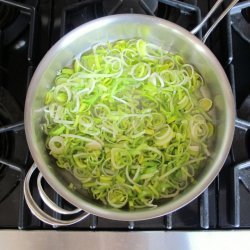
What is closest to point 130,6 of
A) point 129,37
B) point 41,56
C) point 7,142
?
point 129,37

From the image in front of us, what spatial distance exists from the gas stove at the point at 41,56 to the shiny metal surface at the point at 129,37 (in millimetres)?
39

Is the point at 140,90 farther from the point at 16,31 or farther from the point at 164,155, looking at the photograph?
the point at 16,31

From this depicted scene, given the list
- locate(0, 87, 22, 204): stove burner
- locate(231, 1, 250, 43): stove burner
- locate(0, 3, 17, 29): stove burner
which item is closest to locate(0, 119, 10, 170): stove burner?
locate(0, 87, 22, 204): stove burner

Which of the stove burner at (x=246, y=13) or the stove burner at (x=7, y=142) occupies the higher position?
the stove burner at (x=246, y=13)

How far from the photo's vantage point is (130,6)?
91 centimetres

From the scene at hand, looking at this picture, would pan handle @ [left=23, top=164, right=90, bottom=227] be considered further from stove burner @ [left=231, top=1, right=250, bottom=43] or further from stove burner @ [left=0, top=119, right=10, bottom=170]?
stove burner @ [left=231, top=1, right=250, bottom=43]

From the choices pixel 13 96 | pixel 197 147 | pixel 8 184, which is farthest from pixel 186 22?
pixel 8 184

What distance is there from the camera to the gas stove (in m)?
0.82

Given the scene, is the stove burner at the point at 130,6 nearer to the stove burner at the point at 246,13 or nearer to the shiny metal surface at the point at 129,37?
the shiny metal surface at the point at 129,37

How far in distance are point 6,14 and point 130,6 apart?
0.27m

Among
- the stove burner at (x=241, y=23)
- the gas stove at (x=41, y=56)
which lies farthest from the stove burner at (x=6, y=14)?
the stove burner at (x=241, y=23)

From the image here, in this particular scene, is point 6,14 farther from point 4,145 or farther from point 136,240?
point 136,240

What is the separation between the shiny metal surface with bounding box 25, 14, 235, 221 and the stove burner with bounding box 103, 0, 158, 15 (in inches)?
1.8

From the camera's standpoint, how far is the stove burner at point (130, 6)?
881 mm
